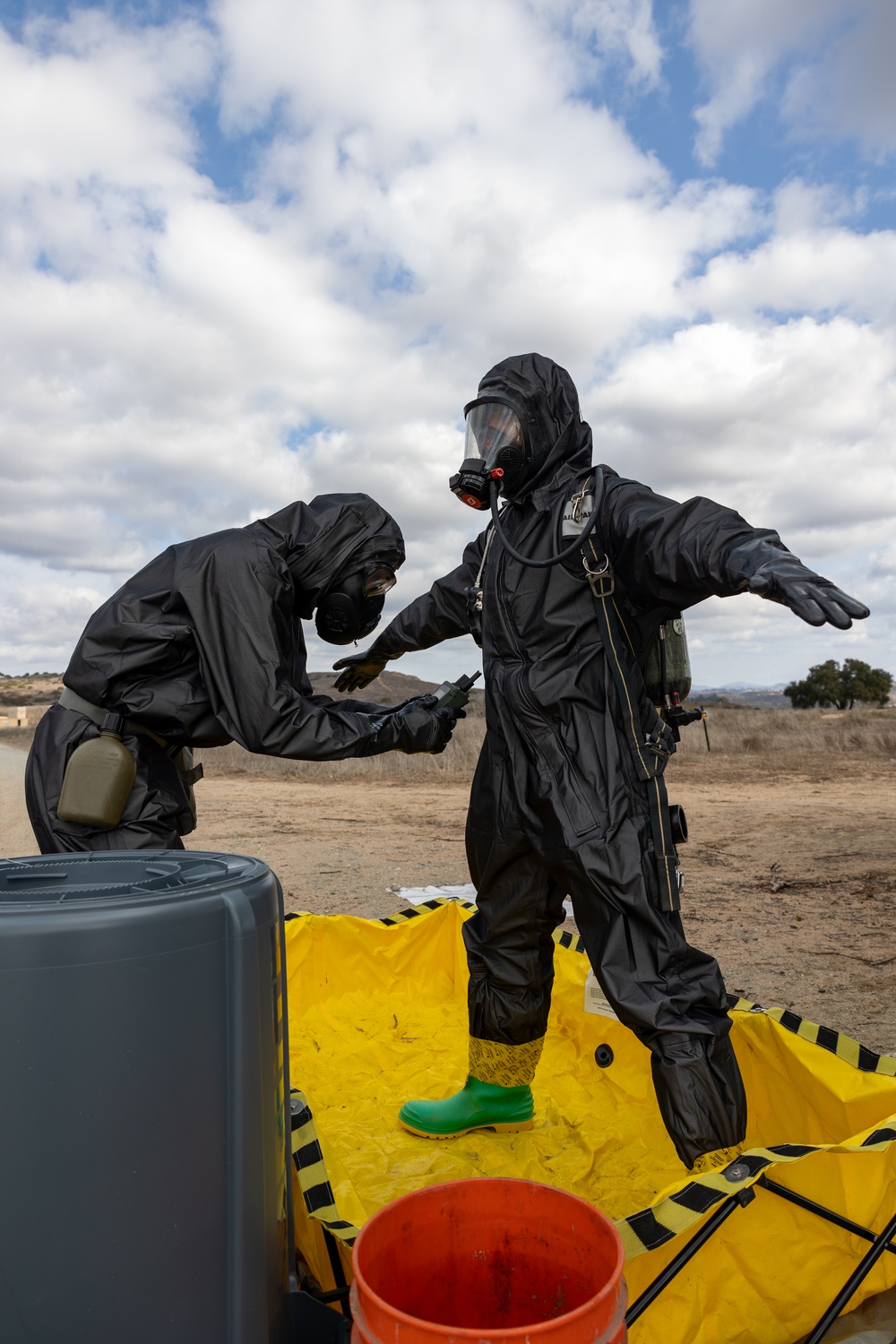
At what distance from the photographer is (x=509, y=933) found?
2576 millimetres

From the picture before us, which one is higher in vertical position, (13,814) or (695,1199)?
(13,814)

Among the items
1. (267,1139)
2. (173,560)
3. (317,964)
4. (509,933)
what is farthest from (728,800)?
(267,1139)

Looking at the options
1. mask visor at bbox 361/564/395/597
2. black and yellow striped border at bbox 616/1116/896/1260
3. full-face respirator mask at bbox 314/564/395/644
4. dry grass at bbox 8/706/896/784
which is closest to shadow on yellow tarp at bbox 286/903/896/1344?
black and yellow striped border at bbox 616/1116/896/1260

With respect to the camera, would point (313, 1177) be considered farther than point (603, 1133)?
No

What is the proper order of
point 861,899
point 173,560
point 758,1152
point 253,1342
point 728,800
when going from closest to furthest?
point 253,1342 < point 758,1152 < point 173,560 < point 861,899 < point 728,800

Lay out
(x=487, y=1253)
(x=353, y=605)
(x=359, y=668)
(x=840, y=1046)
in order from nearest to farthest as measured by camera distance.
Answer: (x=487, y=1253), (x=840, y=1046), (x=353, y=605), (x=359, y=668)

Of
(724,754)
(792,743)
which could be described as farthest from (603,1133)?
(792,743)

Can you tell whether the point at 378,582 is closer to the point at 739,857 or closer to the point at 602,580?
the point at 602,580

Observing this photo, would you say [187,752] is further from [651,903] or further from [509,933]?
[651,903]

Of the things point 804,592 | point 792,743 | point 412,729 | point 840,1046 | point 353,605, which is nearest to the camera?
point 804,592

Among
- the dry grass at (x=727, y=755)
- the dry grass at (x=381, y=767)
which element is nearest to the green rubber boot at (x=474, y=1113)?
the dry grass at (x=727, y=755)

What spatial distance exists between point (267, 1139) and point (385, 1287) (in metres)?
0.29

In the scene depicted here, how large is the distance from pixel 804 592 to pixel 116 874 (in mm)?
1297

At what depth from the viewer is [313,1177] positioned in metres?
1.91
